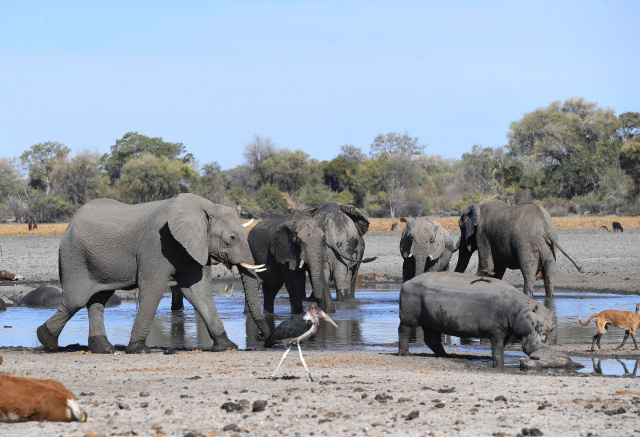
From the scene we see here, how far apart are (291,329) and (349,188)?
80.0 metres

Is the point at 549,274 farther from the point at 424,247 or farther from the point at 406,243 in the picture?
the point at 406,243

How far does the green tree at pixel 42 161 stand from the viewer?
84.4 m

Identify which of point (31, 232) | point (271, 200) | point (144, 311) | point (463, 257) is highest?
point (271, 200)

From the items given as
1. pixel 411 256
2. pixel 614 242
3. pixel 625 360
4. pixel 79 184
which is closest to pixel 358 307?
pixel 411 256

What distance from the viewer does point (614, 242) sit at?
123 feet

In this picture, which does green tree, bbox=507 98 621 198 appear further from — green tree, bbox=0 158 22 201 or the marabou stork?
the marabou stork

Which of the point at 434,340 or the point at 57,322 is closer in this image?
the point at 434,340

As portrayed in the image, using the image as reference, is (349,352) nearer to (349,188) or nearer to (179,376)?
(179,376)

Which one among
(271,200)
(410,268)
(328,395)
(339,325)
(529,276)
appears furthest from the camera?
(271,200)

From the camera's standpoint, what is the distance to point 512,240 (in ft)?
61.0

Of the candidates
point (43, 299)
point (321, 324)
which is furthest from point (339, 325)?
point (43, 299)

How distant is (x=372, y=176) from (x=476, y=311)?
72980 millimetres

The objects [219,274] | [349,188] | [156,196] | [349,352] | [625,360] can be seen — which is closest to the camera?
[625,360]

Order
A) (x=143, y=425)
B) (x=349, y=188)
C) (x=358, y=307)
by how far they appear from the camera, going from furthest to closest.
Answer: (x=349, y=188) → (x=358, y=307) → (x=143, y=425)
